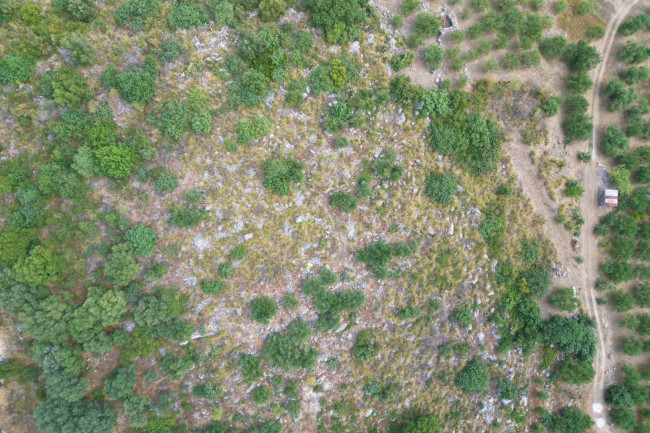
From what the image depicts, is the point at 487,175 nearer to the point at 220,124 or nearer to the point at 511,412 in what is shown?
the point at 511,412

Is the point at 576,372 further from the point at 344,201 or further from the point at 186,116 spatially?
the point at 186,116

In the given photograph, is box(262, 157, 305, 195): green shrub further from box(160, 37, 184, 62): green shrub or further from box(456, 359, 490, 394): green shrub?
box(456, 359, 490, 394): green shrub

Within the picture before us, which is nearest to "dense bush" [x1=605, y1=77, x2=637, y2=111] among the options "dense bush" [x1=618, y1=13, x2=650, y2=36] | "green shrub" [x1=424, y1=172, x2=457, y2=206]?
"dense bush" [x1=618, y1=13, x2=650, y2=36]

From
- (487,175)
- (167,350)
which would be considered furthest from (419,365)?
(167,350)

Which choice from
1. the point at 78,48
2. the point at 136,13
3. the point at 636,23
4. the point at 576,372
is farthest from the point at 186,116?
the point at 636,23

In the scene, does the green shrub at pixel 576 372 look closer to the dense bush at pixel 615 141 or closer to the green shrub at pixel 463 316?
the green shrub at pixel 463 316

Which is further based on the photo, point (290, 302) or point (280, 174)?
point (290, 302)
